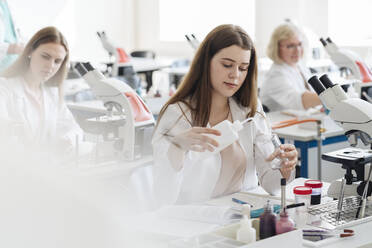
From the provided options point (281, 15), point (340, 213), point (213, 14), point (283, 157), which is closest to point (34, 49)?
point (283, 157)

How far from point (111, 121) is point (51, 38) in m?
0.56

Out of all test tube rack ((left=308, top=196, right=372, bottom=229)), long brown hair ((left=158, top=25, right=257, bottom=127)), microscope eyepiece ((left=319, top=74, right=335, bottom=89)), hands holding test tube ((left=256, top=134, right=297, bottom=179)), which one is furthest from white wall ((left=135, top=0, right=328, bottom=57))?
test tube rack ((left=308, top=196, right=372, bottom=229))

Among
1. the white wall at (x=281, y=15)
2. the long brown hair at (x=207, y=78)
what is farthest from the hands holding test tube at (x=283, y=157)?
the white wall at (x=281, y=15)

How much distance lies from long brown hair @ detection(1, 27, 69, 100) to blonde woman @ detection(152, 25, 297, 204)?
773 mm

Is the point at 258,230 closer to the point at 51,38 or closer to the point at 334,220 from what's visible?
the point at 334,220

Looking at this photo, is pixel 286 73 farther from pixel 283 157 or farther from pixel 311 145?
pixel 283 157

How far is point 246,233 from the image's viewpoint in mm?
→ 1152

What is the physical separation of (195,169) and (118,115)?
0.52 metres

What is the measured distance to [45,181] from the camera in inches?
12.1

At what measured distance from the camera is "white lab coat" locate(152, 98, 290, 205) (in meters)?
1.71

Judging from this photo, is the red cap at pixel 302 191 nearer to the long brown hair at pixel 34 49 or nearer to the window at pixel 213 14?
the long brown hair at pixel 34 49

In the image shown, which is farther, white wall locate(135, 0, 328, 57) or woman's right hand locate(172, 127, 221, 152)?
white wall locate(135, 0, 328, 57)

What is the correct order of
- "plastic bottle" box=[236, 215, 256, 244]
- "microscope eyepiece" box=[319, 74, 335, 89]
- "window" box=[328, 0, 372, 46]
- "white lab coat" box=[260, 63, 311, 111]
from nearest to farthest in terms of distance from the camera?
"plastic bottle" box=[236, 215, 256, 244] → "microscope eyepiece" box=[319, 74, 335, 89] → "white lab coat" box=[260, 63, 311, 111] → "window" box=[328, 0, 372, 46]

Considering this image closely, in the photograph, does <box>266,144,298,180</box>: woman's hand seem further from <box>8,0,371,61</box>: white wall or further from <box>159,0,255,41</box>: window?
<box>8,0,371,61</box>: white wall
